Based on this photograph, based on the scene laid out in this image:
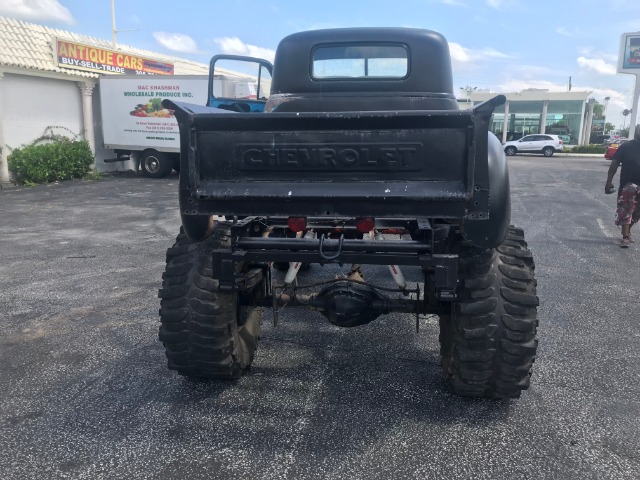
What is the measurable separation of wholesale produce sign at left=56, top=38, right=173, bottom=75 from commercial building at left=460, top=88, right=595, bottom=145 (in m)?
33.2

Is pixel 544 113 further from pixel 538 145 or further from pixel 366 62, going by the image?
pixel 366 62

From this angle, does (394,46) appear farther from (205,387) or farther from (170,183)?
(170,183)

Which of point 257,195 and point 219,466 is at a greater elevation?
point 257,195

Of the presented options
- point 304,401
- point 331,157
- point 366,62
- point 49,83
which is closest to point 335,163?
point 331,157

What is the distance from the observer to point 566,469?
9.23 feet

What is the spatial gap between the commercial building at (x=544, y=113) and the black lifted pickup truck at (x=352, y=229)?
4815 cm

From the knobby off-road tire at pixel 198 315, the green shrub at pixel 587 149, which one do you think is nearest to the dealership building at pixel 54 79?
the knobby off-road tire at pixel 198 315

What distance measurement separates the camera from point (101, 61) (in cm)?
1959

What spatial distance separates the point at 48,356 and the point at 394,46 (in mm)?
3699

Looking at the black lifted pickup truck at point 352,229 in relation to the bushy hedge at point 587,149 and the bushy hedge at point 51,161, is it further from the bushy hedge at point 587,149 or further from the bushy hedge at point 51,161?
the bushy hedge at point 587,149

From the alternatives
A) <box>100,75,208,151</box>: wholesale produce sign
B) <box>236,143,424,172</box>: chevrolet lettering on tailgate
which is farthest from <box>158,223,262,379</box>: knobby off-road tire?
<box>100,75,208,151</box>: wholesale produce sign

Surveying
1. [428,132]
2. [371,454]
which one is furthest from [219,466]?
[428,132]

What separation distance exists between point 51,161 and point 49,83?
9.16 feet

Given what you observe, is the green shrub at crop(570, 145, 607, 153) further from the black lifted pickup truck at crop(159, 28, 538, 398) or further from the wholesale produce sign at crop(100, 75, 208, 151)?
the black lifted pickup truck at crop(159, 28, 538, 398)
